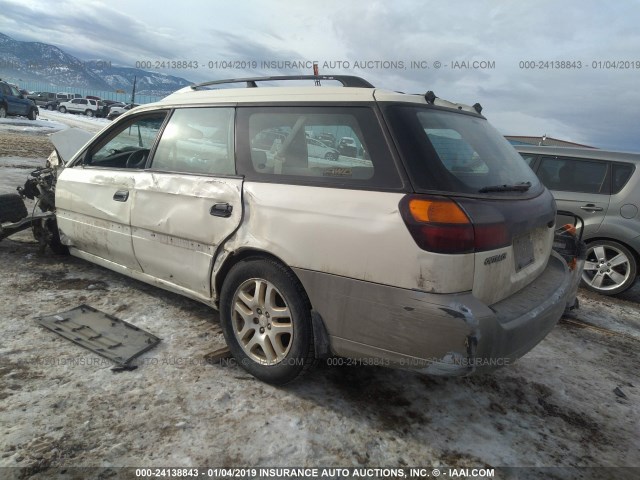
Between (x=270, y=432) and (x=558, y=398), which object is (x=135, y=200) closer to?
(x=270, y=432)

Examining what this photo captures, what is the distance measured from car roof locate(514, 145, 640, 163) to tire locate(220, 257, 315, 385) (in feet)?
14.1

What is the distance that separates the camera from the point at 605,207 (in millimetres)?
5270

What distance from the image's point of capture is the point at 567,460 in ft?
7.43

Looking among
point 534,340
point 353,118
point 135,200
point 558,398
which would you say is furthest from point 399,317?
point 135,200

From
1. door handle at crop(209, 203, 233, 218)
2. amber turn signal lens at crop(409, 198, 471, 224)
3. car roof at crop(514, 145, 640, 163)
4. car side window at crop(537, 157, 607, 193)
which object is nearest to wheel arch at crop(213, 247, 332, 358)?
door handle at crop(209, 203, 233, 218)

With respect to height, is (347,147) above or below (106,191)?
above

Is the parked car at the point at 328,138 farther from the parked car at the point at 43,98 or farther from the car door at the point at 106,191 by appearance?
the parked car at the point at 43,98

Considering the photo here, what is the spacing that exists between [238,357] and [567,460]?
1929mm

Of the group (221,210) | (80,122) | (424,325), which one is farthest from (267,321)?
(80,122)

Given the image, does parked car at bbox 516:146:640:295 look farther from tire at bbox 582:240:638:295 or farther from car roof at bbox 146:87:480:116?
car roof at bbox 146:87:480:116

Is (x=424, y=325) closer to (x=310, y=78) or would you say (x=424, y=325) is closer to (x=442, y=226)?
(x=442, y=226)

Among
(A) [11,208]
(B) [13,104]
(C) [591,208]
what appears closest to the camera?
(A) [11,208]

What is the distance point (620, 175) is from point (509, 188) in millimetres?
3844

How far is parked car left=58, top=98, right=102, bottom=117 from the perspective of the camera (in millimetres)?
43750
